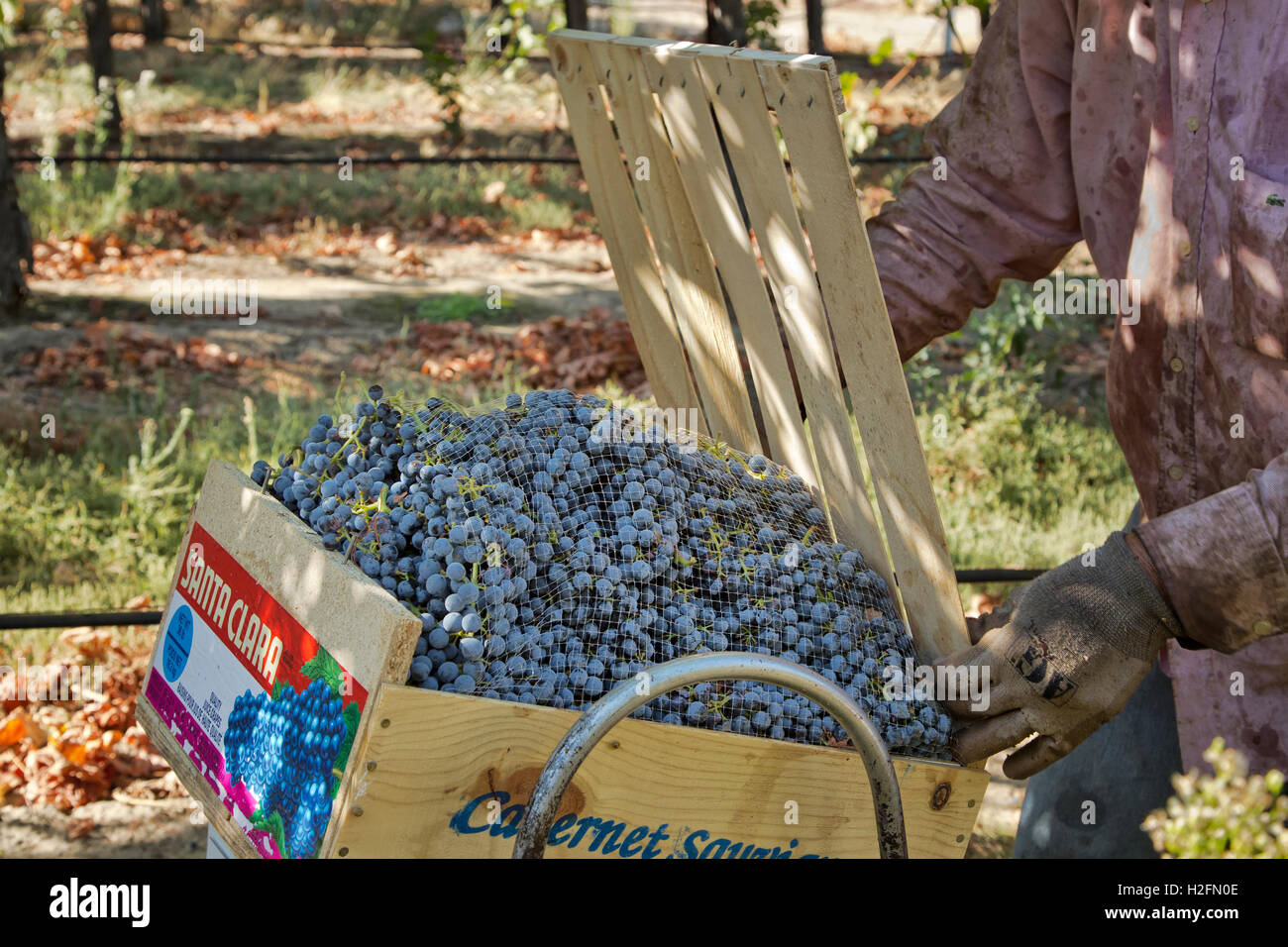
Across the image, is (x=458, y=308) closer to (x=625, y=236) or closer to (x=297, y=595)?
(x=625, y=236)

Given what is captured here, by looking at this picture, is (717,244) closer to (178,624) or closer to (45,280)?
(178,624)

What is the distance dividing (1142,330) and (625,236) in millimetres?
894

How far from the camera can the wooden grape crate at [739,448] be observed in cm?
140

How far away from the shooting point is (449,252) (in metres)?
8.45

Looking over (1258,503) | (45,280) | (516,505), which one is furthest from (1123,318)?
(45,280)

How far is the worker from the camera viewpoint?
1693 mm

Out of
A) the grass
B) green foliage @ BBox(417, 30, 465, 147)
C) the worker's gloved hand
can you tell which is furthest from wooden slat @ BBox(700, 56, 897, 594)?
green foliage @ BBox(417, 30, 465, 147)

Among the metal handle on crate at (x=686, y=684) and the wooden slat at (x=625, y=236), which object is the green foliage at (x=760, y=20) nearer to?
the wooden slat at (x=625, y=236)

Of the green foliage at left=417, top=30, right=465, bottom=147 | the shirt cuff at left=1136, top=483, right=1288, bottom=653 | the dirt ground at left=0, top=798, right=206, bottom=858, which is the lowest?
the dirt ground at left=0, top=798, right=206, bottom=858

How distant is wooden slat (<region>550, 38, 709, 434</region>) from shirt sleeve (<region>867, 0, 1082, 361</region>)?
0.39m

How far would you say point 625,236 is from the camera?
7.43 feet

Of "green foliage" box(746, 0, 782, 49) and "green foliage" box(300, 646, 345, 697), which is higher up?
"green foliage" box(746, 0, 782, 49)

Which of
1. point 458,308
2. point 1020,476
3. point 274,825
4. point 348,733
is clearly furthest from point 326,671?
point 458,308

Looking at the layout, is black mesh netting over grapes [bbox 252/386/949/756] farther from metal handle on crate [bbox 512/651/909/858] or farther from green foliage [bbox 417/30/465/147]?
green foliage [bbox 417/30/465/147]
